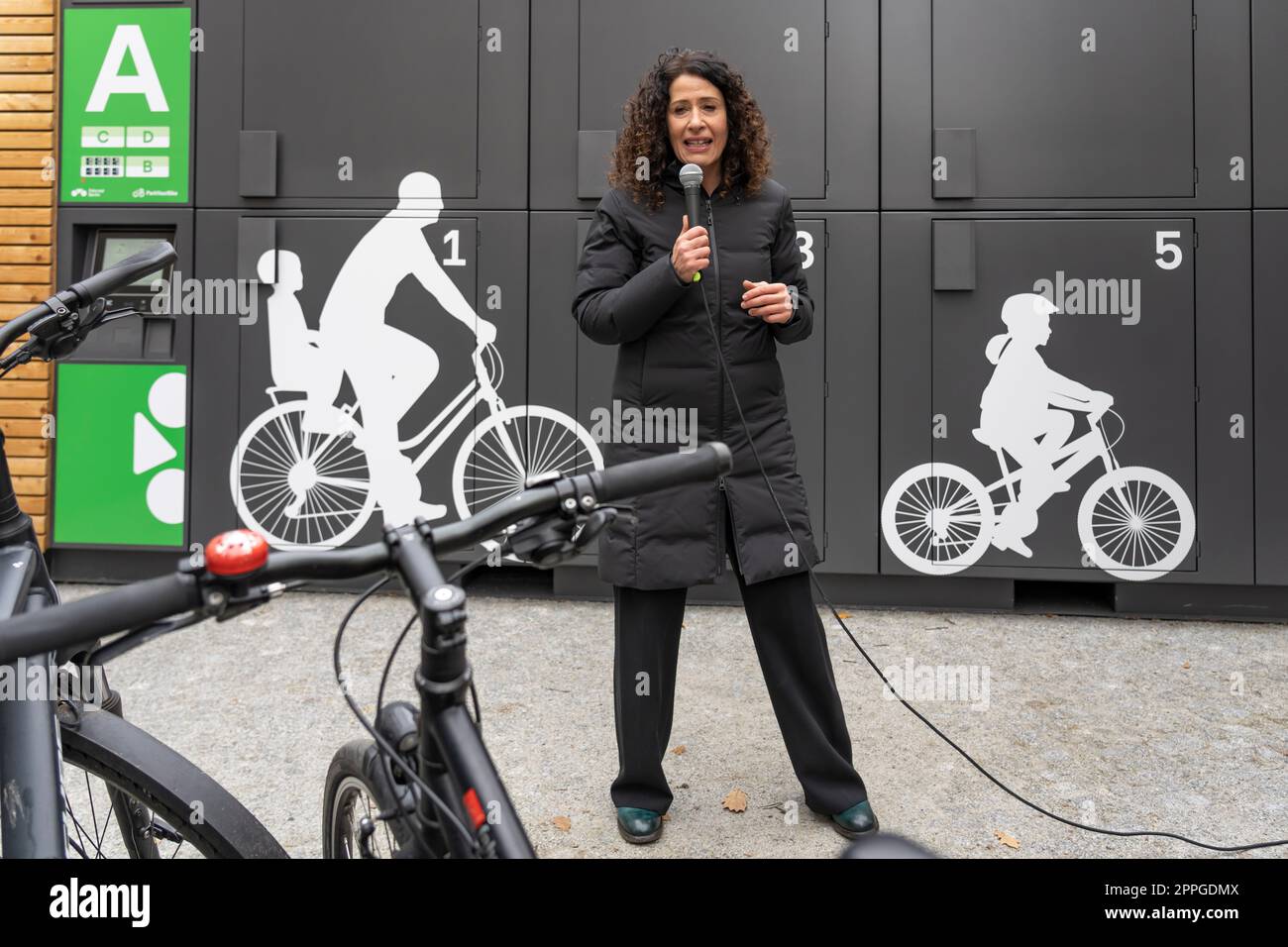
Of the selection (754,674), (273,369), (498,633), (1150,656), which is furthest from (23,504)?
(1150,656)

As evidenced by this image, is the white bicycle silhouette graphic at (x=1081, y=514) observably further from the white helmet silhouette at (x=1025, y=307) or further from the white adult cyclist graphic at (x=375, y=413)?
the white adult cyclist graphic at (x=375, y=413)

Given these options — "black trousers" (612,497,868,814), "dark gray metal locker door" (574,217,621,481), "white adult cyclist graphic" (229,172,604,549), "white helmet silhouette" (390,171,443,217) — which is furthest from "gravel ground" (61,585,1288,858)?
"white helmet silhouette" (390,171,443,217)

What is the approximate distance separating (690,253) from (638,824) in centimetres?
167

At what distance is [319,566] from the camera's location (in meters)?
1.08

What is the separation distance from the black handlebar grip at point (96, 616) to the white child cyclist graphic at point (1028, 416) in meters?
4.62

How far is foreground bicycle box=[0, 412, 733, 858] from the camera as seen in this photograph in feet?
3.31

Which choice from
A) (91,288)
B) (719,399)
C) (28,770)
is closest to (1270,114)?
(719,399)

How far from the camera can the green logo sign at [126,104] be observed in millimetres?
5242

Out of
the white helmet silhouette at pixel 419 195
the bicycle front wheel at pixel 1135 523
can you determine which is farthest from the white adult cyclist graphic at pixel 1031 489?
the white helmet silhouette at pixel 419 195

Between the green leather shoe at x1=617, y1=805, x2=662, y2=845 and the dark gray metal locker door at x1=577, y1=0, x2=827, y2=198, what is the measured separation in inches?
131

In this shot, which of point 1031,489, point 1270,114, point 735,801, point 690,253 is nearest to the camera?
point 690,253

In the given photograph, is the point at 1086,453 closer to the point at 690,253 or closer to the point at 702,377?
the point at 702,377

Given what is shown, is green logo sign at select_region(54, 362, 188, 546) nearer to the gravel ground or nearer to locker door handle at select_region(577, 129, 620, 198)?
the gravel ground
